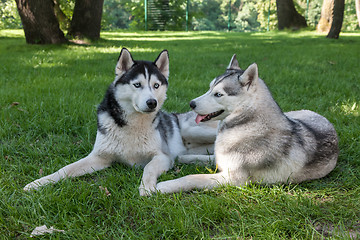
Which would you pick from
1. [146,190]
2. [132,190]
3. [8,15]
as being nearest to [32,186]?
[132,190]

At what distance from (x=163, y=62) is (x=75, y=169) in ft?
5.21

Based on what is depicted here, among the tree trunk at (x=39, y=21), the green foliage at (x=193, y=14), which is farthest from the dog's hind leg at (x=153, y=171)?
the green foliage at (x=193, y=14)

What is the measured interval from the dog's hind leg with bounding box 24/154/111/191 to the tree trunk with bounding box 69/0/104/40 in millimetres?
10534

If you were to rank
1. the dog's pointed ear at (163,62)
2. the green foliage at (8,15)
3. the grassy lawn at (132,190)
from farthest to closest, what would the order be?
the green foliage at (8,15) → the dog's pointed ear at (163,62) → the grassy lawn at (132,190)

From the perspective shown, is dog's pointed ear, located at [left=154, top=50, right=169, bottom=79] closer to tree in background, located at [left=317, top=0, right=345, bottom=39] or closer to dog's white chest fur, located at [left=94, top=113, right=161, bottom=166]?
dog's white chest fur, located at [left=94, top=113, right=161, bottom=166]

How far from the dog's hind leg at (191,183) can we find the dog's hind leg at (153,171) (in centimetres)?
9

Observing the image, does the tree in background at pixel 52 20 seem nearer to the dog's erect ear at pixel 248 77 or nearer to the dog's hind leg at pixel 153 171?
the dog's hind leg at pixel 153 171

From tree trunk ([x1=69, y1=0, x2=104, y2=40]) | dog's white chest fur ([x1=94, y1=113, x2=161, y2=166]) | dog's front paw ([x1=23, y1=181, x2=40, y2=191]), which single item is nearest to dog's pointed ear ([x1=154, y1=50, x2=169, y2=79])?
dog's white chest fur ([x1=94, y1=113, x2=161, y2=166])

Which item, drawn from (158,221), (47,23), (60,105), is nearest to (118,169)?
(158,221)

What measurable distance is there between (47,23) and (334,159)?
1055cm

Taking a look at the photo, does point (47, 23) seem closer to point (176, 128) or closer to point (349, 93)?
point (176, 128)

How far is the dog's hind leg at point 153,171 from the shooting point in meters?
2.79

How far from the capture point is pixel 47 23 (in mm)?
10602

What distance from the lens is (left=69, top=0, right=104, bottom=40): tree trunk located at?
1235 cm
